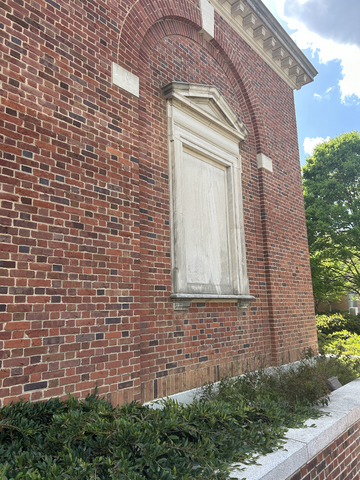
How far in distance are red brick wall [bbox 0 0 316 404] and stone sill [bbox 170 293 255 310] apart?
106mm

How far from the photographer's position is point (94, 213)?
369cm

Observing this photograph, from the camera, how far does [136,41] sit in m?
4.66

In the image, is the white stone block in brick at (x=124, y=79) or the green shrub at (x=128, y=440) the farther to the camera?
the white stone block in brick at (x=124, y=79)

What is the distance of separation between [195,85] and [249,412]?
4736 mm

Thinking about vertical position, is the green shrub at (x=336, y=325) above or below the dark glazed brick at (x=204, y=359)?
below

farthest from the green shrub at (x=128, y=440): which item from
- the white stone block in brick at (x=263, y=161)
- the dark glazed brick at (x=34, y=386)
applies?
the white stone block in brick at (x=263, y=161)

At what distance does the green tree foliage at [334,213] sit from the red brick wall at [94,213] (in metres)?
11.2

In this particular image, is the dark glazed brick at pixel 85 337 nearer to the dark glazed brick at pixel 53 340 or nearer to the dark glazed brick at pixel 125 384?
the dark glazed brick at pixel 53 340

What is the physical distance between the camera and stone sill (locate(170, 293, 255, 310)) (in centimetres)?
464

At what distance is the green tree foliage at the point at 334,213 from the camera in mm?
15758


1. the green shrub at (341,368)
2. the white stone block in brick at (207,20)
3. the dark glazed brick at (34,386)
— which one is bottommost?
the green shrub at (341,368)

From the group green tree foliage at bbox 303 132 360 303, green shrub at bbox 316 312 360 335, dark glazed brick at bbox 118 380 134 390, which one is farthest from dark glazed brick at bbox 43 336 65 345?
green tree foliage at bbox 303 132 360 303

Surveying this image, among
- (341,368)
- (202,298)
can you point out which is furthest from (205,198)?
(341,368)

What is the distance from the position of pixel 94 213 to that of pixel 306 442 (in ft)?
9.85
